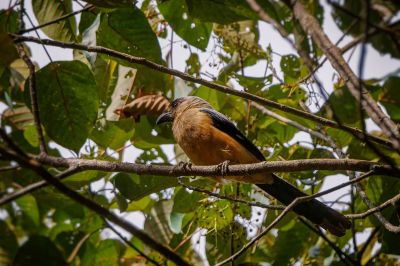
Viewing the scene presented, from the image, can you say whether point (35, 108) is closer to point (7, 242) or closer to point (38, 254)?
point (38, 254)

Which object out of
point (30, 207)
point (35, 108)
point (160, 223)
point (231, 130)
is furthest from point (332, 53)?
point (30, 207)

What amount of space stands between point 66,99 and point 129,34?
59 cm

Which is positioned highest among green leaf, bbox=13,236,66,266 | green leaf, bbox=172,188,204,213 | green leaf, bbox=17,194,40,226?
green leaf, bbox=17,194,40,226

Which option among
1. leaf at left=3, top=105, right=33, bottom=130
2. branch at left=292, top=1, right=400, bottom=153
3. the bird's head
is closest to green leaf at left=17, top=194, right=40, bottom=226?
leaf at left=3, top=105, right=33, bottom=130

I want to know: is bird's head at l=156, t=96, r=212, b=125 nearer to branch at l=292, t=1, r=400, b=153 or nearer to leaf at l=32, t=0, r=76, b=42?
leaf at l=32, t=0, r=76, b=42

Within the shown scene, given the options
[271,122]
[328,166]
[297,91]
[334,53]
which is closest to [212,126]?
[271,122]

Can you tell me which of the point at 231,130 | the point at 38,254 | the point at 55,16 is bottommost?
the point at 38,254

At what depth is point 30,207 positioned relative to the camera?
5.54 meters

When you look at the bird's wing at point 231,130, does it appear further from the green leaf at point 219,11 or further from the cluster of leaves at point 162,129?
the green leaf at point 219,11

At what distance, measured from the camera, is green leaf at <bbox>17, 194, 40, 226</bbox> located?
5.43 metres

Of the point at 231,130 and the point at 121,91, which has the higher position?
the point at 121,91

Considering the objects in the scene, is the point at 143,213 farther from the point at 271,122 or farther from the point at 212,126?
the point at 271,122

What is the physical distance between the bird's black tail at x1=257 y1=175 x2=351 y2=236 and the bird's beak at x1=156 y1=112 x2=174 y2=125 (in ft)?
3.26

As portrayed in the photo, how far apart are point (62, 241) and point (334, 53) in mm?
3651
